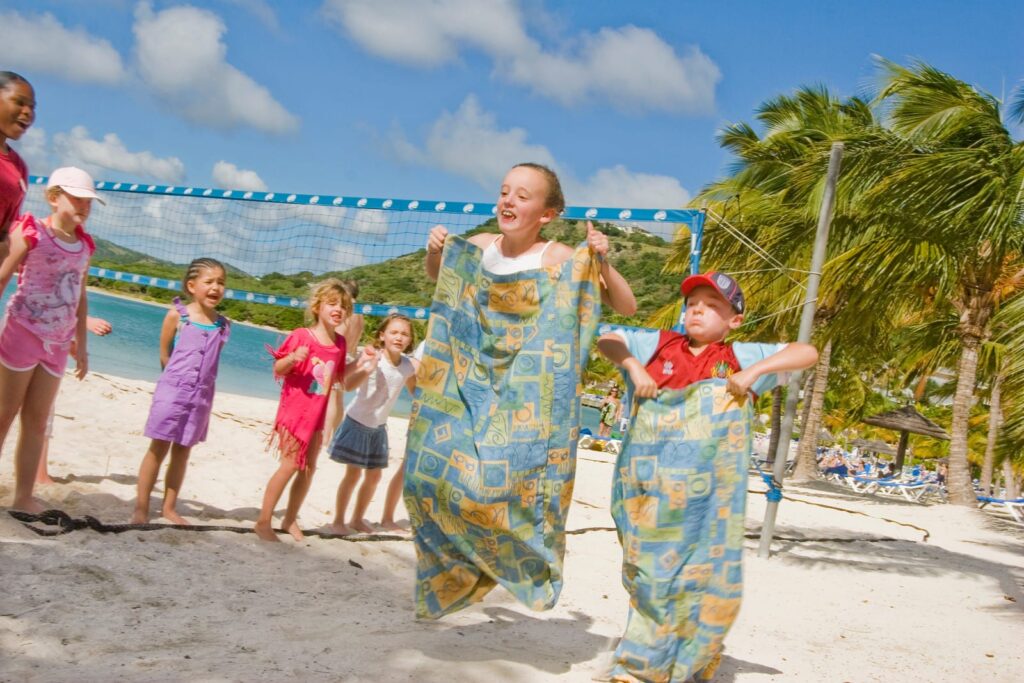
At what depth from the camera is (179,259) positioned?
10234 millimetres

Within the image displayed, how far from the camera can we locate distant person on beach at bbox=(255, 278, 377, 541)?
15.9 ft

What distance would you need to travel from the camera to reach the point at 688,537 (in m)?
3.12

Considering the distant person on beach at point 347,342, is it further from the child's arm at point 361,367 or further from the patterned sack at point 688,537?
the patterned sack at point 688,537

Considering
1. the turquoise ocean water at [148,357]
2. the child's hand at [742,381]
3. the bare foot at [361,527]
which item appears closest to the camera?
the child's hand at [742,381]

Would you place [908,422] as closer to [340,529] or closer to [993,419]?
[993,419]

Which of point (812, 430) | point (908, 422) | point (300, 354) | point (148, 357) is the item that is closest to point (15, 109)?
point (300, 354)

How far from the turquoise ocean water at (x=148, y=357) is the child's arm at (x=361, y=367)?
73 cm

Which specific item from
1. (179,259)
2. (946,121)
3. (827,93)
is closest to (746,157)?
(827,93)

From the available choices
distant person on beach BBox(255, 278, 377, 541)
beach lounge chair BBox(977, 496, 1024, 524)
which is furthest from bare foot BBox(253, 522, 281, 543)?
beach lounge chair BBox(977, 496, 1024, 524)

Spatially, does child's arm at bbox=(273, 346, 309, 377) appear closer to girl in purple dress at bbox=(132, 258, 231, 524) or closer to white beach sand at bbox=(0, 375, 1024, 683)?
girl in purple dress at bbox=(132, 258, 231, 524)

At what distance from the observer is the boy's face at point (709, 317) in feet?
10.7

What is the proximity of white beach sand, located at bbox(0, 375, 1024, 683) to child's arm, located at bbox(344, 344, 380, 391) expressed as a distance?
93 cm

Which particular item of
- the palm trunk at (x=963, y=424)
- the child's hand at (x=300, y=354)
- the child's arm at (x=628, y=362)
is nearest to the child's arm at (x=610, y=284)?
the child's arm at (x=628, y=362)

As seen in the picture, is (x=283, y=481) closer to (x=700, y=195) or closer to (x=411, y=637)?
(x=411, y=637)
